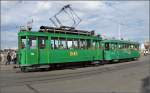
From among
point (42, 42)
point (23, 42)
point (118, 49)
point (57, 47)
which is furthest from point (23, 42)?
point (118, 49)

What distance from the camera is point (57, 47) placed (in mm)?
23469

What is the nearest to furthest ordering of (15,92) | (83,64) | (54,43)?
(15,92) < (54,43) < (83,64)

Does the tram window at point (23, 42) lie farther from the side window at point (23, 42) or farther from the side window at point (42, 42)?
the side window at point (42, 42)

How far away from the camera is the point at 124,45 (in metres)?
37.4

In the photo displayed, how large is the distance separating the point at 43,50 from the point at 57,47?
65.6 inches

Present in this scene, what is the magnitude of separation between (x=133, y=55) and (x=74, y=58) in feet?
57.5

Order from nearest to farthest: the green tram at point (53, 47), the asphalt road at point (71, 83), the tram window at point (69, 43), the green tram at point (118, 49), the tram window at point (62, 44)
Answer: the asphalt road at point (71, 83), the green tram at point (53, 47), the tram window at point (62, 44), the tram window at point (69, 43), the green tram at point (118, 49)

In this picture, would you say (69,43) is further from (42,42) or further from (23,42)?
(23,42)

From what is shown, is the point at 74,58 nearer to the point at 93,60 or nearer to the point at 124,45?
the point at 93,60

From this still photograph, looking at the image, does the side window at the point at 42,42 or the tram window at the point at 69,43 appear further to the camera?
the tram window at the point at 69,43

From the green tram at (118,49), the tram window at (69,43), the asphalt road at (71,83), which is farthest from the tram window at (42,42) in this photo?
the green tram at (118,49)

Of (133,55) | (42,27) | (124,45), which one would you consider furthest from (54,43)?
(133,55)

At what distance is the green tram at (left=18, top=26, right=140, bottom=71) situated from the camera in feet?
70.9

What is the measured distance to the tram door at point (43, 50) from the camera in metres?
22.0
